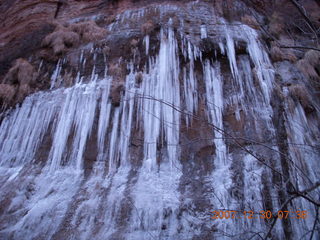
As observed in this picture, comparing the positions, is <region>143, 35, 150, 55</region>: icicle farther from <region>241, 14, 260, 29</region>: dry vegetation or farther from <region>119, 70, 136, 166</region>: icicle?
<region>241, 14, 260, 29</region>: dry vegetation

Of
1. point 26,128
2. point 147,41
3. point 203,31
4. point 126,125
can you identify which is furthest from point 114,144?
point 203,31

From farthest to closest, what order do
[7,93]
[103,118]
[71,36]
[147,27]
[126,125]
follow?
[71,36] < [147,27] < [7,93] < [103,118] < [126,125]

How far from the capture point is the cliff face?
6.25 meters

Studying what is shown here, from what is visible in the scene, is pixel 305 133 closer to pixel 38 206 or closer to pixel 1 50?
pixel 38 206

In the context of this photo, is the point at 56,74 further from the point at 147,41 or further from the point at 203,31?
the point at 203,31

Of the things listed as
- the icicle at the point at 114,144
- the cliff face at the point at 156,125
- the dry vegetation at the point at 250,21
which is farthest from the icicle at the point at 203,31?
the icicle at the point at 114,144

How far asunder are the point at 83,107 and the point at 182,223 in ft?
14.9

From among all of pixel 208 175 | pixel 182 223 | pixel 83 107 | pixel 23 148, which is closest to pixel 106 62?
pixel 83 107

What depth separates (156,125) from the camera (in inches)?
302

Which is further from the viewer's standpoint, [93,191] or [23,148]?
[23,148]

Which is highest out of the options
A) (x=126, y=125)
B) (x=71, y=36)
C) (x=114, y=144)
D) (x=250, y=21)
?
(x=250, y=21)

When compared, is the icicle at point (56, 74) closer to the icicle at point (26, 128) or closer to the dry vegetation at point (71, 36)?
the icicle at point (26, 128)

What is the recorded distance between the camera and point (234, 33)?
9.30m

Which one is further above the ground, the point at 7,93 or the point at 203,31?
the point at 203,31
